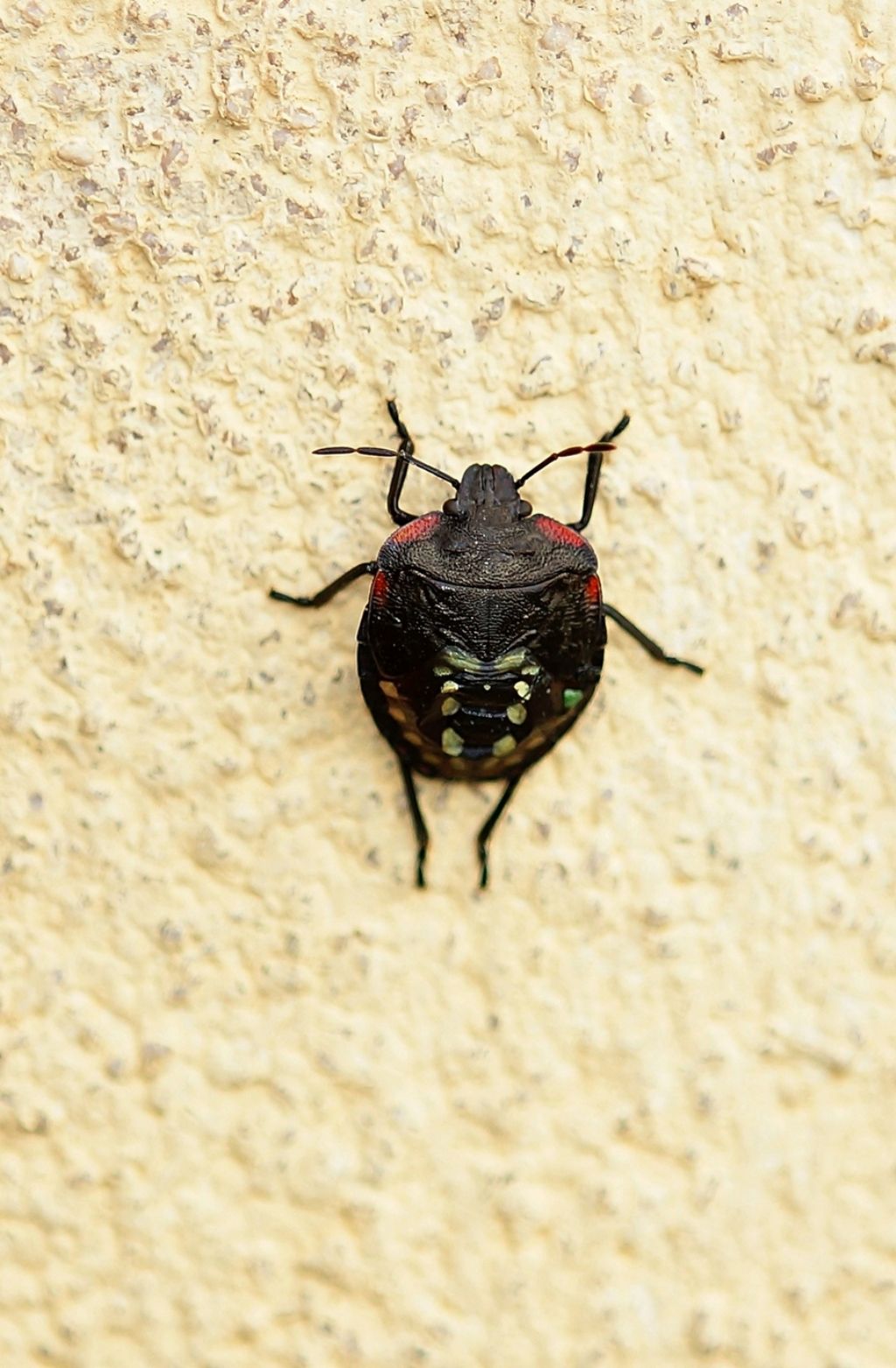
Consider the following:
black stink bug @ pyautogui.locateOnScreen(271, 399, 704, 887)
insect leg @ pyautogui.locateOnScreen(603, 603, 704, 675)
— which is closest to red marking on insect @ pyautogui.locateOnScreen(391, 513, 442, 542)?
black stink bug @ pyautogui.locateOnScreen(271, 399, 704, 887)

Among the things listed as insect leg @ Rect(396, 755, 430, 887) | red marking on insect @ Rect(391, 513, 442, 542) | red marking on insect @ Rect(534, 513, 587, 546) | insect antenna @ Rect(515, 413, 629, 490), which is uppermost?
insect antenna @ Rect(515, 413, 629, 490)

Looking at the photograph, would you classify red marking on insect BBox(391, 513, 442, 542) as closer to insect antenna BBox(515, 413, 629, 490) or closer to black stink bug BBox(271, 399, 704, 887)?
black stink bug BBox(271, 399, 704, 887)

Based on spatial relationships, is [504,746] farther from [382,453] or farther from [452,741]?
[382,453]

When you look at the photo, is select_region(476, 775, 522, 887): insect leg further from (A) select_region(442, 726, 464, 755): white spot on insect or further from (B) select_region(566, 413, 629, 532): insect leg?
(B) select_region(566, 413, 629, 532): insect leg

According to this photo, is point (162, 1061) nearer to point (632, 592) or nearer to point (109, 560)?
point (109, 560)

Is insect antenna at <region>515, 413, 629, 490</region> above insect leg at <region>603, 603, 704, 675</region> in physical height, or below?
above

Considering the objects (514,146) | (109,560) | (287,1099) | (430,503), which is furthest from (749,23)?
(287,1099)

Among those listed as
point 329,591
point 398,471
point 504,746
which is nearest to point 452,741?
point 504,746
